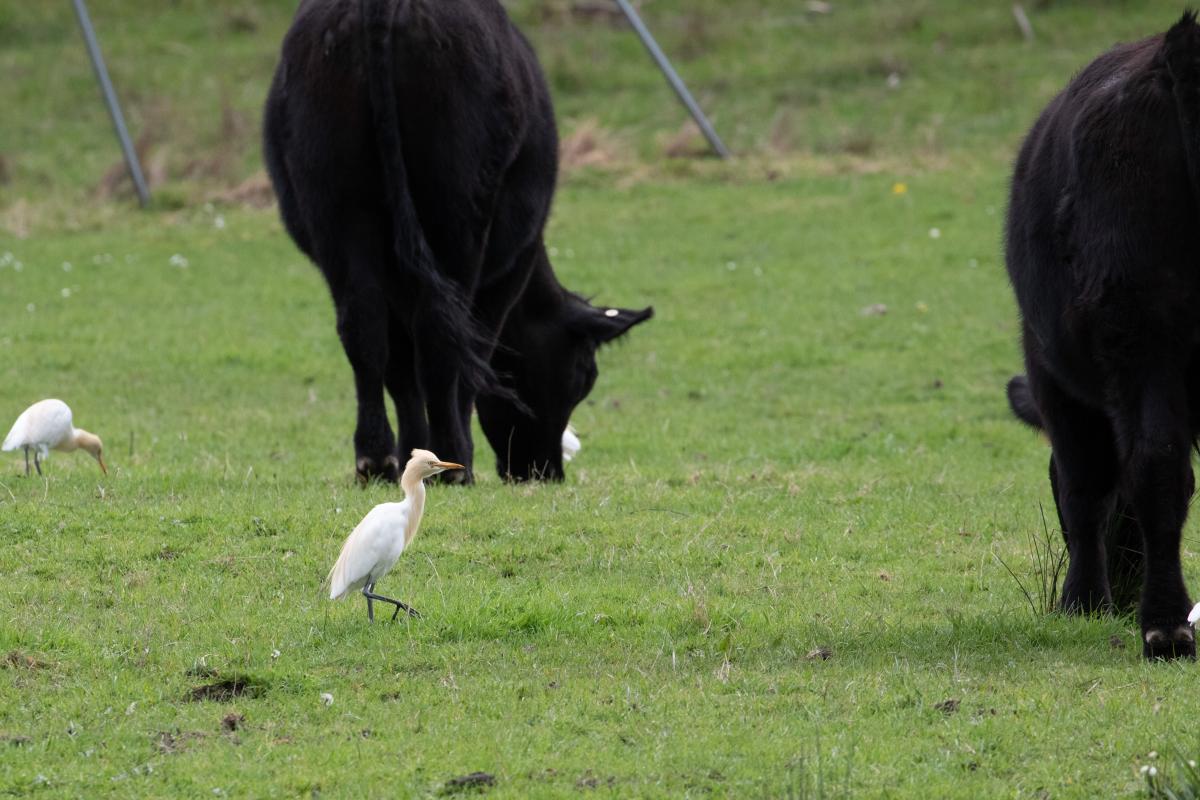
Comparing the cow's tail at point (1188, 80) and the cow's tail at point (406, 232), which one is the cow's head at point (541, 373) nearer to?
the cow's tail at point (406, 232)

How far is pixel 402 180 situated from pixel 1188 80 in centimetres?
402

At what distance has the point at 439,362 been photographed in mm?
8695

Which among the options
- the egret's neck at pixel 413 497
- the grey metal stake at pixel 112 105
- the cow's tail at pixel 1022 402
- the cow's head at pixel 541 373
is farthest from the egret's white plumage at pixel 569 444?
the grey metal stake at pixel 112 105

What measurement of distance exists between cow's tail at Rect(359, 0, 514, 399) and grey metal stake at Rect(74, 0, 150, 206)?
13363 mm

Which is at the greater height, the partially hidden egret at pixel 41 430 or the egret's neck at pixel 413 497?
the egret's neck at pixel 413 497

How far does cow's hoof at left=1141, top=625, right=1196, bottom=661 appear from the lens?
576 cm

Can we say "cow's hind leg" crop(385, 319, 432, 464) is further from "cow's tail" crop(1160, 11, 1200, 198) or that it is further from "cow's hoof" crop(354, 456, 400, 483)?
"cow's tail" crop(1160, 11, 1200, 198)

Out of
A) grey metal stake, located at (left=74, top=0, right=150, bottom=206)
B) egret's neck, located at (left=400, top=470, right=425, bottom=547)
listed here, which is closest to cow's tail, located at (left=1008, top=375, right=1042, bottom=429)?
egret's neck, located at (left=400, top=470, right=425, bottom=547)

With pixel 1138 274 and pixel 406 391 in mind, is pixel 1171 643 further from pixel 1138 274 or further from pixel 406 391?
pixel 406 391

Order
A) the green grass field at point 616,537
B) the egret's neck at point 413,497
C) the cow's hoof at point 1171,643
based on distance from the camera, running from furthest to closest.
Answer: the egret's neck at point 413,497, the cow's hoof at point 1171,643, the green grass field at point 616,537

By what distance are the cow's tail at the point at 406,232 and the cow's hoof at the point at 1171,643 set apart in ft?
12.9

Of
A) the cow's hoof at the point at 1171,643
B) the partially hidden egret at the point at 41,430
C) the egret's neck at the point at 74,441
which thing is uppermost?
the cow's hoof at the point at 1171,643

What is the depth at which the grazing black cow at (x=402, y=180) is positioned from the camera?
8430 millimetres

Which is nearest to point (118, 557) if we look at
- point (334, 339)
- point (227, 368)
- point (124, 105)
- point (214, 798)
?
point (214, 798)
